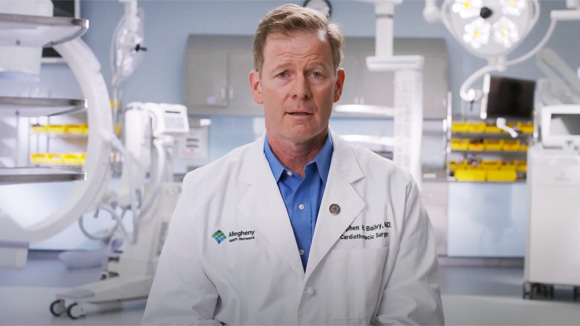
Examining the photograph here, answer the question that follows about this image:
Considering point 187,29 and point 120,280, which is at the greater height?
point 187,29

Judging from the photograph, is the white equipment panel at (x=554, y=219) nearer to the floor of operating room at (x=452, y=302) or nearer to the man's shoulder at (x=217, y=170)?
the floor of operating room at (x=452, y=302)

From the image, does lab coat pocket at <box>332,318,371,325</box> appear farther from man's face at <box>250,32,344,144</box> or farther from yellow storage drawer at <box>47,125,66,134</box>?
yellow storage drawer at <box>47,125,66,134</box>

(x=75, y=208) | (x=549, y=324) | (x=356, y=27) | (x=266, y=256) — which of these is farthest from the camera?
(x=356, y=27)

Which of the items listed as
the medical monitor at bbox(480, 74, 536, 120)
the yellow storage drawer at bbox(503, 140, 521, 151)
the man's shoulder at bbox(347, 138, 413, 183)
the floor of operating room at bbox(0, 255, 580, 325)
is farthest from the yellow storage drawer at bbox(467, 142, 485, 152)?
the man's shoulder at bbox(347, 138, 413, 183)

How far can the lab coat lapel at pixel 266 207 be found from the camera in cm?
181

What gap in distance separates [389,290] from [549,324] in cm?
354

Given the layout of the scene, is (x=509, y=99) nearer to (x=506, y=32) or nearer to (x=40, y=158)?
(x=506, y=32)

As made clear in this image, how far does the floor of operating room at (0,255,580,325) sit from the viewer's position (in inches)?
192

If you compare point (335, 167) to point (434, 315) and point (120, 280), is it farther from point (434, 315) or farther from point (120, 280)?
point (120, 280)

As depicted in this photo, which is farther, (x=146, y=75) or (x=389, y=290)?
(x=146, y=75)

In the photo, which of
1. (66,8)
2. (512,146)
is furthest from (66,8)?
(512,146)

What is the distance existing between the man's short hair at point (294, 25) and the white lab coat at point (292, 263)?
13.7 inches

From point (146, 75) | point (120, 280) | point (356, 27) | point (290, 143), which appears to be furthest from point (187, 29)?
point (290, 143)

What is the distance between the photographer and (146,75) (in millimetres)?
8539
